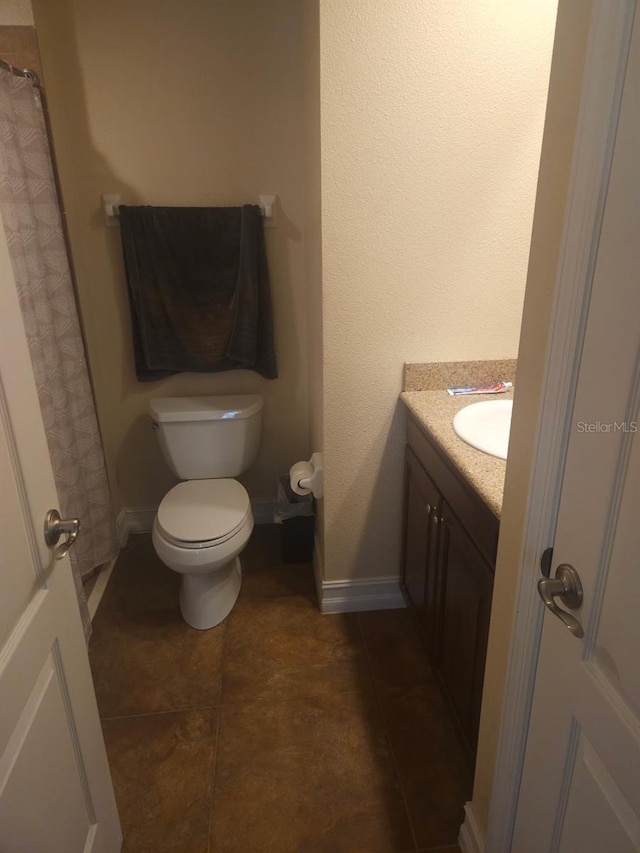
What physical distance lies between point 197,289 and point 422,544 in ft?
4.49

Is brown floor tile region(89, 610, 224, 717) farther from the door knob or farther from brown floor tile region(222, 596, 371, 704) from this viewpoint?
the door knob

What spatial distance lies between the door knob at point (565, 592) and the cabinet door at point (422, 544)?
2.49ft

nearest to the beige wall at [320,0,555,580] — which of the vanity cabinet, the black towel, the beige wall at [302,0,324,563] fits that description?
the beige wall at [302,0,324,563]

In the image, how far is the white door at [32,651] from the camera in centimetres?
84

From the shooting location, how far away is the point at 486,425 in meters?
1.64

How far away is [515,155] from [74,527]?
1.61 m

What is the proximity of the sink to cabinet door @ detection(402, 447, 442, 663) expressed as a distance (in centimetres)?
20

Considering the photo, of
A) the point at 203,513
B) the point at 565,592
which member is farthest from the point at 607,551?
the point at 203,513

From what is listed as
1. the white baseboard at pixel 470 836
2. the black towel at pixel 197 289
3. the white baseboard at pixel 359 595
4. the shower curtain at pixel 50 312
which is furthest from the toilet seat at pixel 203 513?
the white baseboard at pixel 470 836

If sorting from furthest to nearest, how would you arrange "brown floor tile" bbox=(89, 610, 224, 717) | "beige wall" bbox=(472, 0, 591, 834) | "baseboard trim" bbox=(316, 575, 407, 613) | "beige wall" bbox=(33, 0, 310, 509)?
"baseboard trim" bbox=(316, 575, 407, 613) → "beige wall" bbox=(33, 0, 310, 509) → "brown floor tile" bbox=(89, 610, 224, 717) → "beige wall" bbox=(472, 0, 591, 834)

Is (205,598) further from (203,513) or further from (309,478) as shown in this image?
(309,478)

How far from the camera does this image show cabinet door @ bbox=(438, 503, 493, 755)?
131cm

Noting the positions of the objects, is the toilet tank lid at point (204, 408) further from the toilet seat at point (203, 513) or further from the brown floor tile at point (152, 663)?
the brown floor tile at point (152, 663)

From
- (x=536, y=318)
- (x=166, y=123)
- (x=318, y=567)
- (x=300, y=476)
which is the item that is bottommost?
(x=318, y=567)
